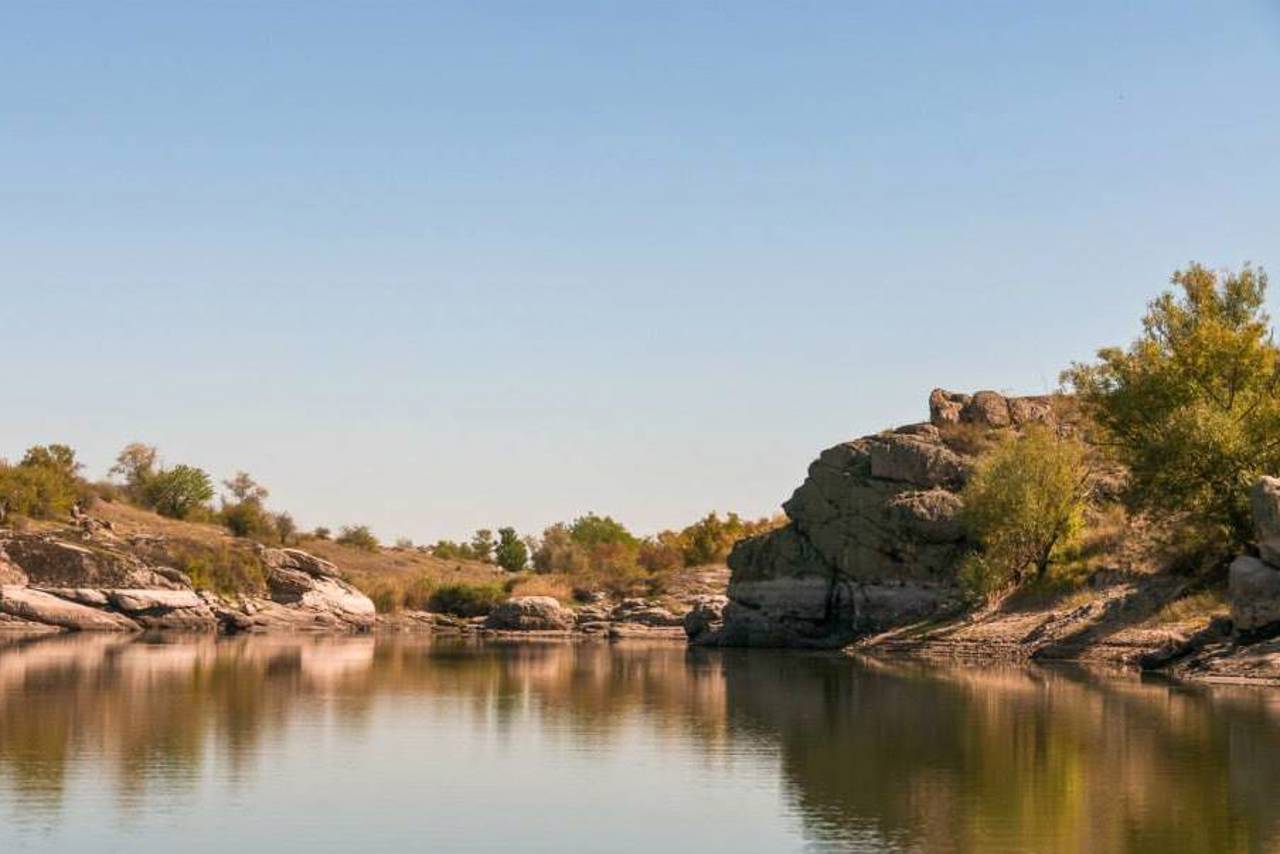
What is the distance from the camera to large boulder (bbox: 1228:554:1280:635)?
52.1 m

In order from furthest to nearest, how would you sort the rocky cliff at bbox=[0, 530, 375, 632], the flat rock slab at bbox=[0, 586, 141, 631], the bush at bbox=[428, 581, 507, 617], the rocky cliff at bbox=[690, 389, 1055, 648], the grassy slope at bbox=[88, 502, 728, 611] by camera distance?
the bush at bbox=[428, 581, 507, 617], the grassy slope at bbox=[88, 502, 728, 611], the rocky cliff at bbox=[0, 530, 375, 632], the flat rock slab at bbox=[0, 586, 141, 631], the rocky cliff at bbox=[690, 389, 1055, 648]

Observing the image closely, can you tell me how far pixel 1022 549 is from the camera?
74.9 meters

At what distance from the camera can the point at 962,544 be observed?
3108 inches

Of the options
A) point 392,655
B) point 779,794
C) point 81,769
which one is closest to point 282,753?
point 81,769

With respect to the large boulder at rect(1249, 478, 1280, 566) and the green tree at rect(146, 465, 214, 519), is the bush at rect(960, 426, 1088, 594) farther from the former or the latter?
the green tree at rect(146, 465, 214, 519)

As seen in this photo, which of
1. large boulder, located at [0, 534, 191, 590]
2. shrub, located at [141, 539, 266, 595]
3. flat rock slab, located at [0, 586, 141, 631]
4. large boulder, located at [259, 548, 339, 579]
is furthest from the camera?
large boulder, located at [259, 548, 339, 579]

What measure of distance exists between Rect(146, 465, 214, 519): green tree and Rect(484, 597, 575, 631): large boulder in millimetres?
27175

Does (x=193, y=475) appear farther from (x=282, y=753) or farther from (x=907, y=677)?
(x=282, y=753)

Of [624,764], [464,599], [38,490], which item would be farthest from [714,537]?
[624,764]

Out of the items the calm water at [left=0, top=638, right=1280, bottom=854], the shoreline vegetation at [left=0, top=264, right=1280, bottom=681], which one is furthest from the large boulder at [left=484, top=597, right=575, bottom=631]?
the calm water at [left=0, top=638, right=1280, bottom=854]

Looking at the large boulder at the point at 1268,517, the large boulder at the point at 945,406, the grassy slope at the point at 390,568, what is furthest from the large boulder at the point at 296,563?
the large boulder at the point at 1268,517

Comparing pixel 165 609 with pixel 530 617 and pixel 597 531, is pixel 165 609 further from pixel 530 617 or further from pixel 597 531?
pixel 597 531

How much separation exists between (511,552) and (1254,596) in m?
105

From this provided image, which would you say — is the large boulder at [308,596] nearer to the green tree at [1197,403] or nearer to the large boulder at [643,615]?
the large boulder at [643,615]
